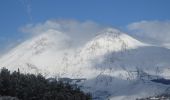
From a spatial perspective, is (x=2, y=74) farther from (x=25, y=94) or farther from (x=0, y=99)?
(x=0, y=99)

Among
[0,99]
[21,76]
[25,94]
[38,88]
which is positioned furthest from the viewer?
[21,76]

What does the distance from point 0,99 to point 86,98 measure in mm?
58593

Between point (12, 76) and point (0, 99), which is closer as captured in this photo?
point (0, 99)

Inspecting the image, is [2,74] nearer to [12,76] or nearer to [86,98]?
[12,76]

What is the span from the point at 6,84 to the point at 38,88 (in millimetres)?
12738

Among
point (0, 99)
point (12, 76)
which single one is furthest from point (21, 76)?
point (0, 99)

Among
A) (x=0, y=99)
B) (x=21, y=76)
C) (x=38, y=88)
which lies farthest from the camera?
(x=21, y=76)

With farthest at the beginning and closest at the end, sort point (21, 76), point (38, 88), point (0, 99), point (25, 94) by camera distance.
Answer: point (21, 76), point (38, 88), point (25, 94), point (0, 99)

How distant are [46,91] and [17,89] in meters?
12.7

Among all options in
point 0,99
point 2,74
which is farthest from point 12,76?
point 0,99

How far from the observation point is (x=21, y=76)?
17938 cm

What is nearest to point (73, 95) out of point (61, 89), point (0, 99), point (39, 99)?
point (61, 89)

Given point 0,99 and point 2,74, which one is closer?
point 0,99

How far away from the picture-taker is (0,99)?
128 meters
